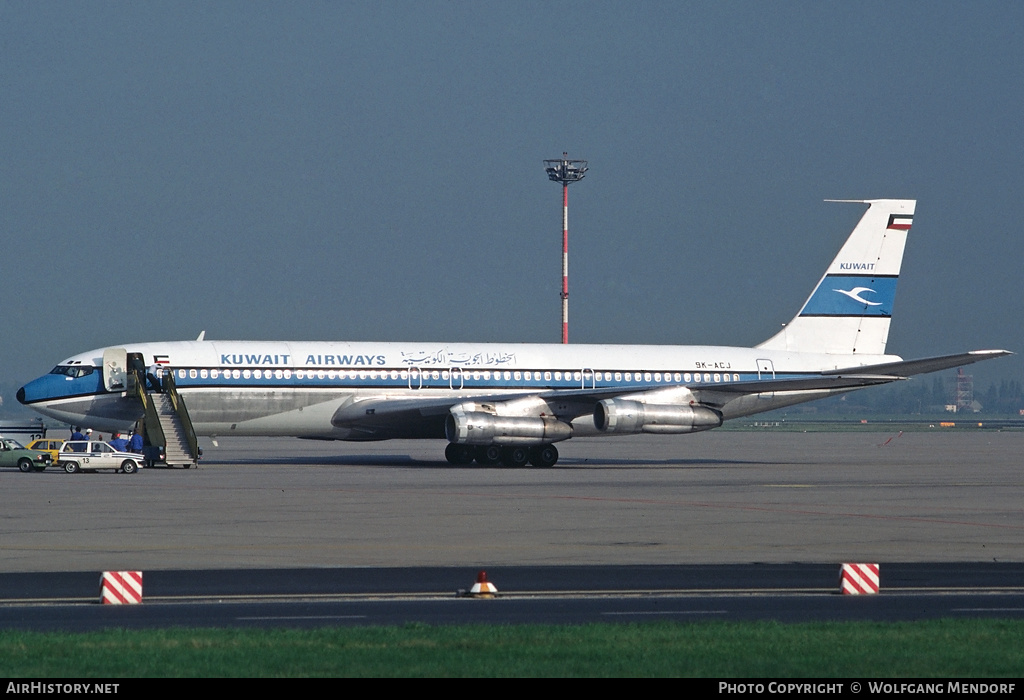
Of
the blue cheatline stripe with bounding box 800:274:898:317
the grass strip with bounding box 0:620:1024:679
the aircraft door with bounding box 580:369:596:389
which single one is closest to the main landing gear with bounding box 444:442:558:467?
the aircraft door with bounding box 580:369:596:389

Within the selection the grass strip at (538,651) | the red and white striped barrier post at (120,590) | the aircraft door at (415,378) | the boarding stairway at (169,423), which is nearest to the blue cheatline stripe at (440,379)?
the aircraft door at (415,378)

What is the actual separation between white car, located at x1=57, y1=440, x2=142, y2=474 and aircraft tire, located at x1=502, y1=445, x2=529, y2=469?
1311 centimetres

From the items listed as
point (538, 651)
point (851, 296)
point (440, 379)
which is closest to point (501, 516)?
point (538, 651)

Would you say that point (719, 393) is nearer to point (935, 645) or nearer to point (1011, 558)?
point (1011, 558)

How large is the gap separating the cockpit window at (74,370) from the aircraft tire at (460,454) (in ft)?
43.7

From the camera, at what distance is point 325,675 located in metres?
11.5

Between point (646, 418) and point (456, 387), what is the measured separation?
725cm

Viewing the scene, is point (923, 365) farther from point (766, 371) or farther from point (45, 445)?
point (45, 445)

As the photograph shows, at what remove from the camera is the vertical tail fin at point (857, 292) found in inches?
2176

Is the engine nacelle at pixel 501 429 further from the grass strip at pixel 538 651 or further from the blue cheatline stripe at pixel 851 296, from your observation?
the grass strip at pixel 538 651

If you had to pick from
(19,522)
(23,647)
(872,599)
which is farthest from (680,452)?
(23,647)

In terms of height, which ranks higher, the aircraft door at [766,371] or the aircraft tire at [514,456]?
the aircraft door at [766,371]

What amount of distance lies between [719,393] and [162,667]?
39625mm

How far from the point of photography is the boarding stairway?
150ft
